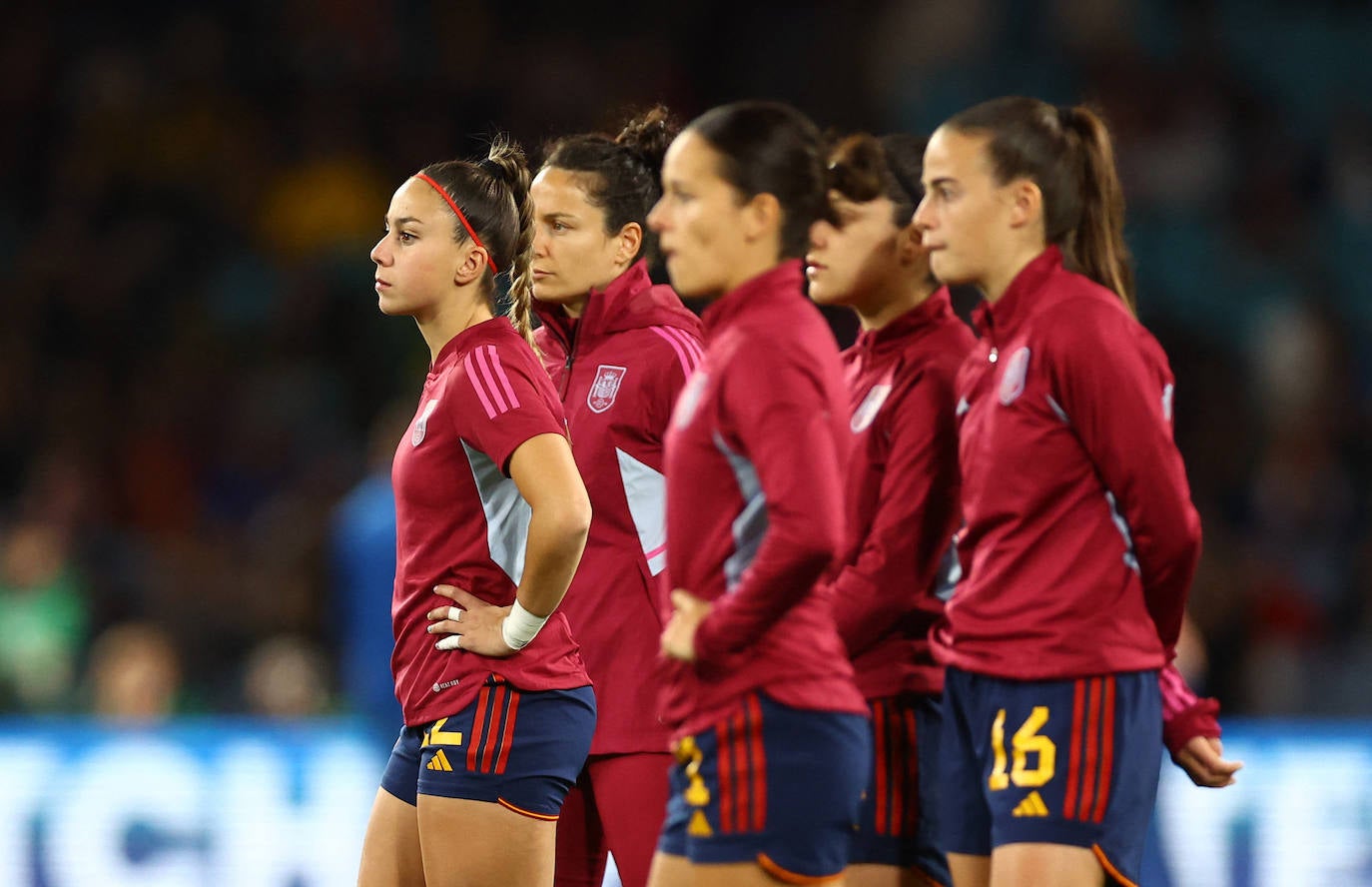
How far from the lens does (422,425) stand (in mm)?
3838

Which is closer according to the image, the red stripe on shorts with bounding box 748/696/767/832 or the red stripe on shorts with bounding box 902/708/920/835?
the red stripe on shorts with bounding box 748/696/767/832

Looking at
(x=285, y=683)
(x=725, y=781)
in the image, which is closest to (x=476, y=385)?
(x=725, y=781)

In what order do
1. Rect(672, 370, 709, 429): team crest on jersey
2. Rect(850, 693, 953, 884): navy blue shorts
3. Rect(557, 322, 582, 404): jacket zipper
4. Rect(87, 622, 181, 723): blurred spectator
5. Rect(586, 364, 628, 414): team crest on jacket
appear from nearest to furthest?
Rect(672, 370, 709, 429): team crest on jersey, Rect(850, 693, 953, 884): navy blue shorts, Rect(586, 364, 628, 414): team crest on jacket, Rect(557, 322, 582, 404): jacket zipper, Rect(87, 622, 181, 723): blurred spectator

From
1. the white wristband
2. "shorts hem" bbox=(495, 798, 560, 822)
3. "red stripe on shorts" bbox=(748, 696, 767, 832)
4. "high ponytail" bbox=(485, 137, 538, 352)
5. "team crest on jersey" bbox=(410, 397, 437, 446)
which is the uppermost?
"high ponytail" bbox=(485, 137, 538, 352)

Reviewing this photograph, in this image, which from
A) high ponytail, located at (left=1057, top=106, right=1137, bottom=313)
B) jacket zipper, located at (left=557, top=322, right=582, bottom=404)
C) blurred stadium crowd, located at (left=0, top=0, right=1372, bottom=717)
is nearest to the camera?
high ponytail, located at (left=1057, top=106, right=1137, bottom=313)

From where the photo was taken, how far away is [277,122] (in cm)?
1134

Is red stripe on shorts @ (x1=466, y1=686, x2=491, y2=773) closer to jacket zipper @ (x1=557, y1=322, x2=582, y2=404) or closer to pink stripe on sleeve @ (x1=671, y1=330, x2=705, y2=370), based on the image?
jacket zipper @ (x1=557, y1=322, x2=582, y2=404)

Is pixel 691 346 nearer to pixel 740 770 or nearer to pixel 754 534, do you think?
pixel 754 534

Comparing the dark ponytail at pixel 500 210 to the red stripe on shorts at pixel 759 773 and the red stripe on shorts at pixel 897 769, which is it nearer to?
the red stripe on shorts at pixel 897 769

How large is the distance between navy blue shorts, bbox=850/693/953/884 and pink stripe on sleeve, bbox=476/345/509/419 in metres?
1.01

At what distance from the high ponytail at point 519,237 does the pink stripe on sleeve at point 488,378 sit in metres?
0.29

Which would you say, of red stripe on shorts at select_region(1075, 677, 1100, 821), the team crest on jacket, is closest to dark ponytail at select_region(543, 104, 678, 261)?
the team crest on jacket

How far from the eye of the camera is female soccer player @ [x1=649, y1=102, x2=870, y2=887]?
2.90 meters

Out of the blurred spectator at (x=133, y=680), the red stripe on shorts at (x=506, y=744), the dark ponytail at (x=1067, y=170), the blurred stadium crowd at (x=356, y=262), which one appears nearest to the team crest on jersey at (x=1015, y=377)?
the dark ponytail at (x=1067, y=170)
